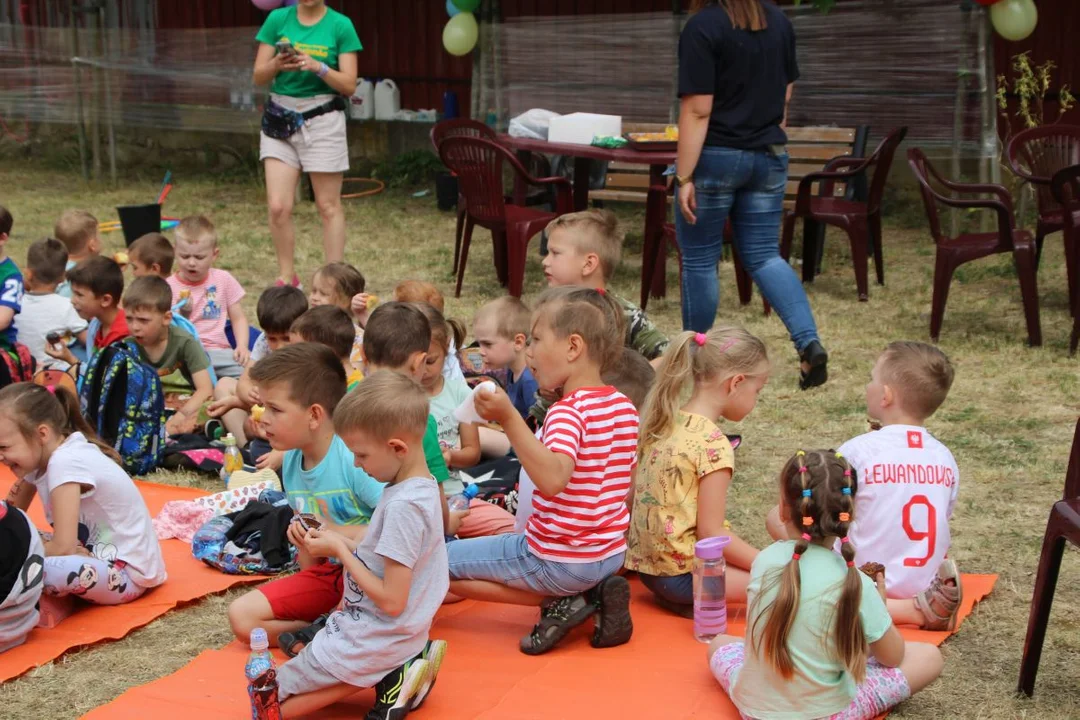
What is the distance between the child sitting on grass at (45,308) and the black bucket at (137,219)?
10.5 feet

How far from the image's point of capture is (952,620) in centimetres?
347

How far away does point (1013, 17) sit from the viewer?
8.51 meters

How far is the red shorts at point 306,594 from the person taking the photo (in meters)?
3.45

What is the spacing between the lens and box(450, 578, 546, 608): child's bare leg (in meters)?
3.46

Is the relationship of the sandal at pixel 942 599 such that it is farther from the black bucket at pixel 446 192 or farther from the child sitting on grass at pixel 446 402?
the black bucket at pixel 446 192

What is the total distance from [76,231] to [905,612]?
4.54 m

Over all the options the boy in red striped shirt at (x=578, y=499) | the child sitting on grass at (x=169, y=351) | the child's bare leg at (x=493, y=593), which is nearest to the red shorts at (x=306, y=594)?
the child's bare leg at (x=493, y=593)

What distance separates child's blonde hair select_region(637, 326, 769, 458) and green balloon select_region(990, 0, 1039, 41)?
19.0 ft

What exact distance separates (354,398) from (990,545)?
7.69ft

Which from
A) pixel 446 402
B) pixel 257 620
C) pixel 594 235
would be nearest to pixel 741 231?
pixel 594 235

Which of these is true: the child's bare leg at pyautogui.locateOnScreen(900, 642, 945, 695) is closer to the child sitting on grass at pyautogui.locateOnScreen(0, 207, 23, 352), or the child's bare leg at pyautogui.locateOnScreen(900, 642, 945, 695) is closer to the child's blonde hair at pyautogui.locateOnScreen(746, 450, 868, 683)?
the child's blonde hair at pyautogui.locateOnScreen(746, 450, 868, 683)

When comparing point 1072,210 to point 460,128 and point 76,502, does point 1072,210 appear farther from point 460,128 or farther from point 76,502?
point 76,502

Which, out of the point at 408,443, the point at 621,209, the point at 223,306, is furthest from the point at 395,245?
the point at 408,443

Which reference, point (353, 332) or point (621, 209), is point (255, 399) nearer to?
point (353, 332)
